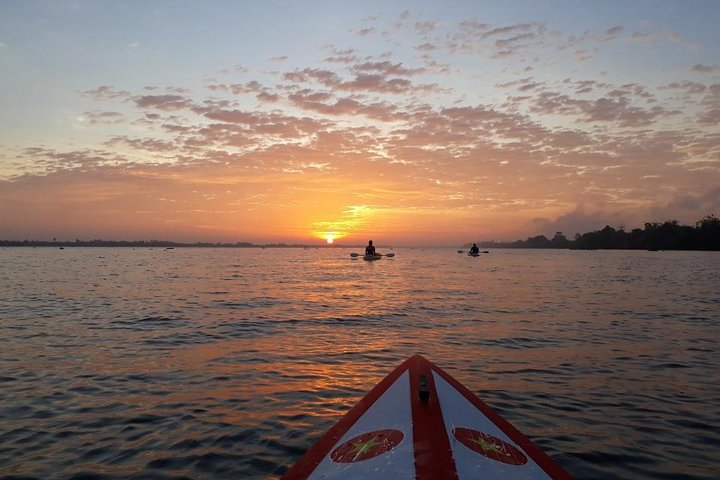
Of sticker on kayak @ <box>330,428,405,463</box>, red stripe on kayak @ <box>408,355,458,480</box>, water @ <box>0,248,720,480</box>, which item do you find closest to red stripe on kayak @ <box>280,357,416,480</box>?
sticker on kayak @ <box>330,428,405,463</box>

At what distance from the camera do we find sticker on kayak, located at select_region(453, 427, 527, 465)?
4.31 meters

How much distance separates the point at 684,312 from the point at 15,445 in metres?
22.1

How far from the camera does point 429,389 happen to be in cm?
582

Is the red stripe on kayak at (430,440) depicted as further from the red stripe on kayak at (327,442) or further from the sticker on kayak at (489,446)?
the red stripe on kayak at (327,442)

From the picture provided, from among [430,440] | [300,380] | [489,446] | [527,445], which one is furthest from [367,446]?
[300,380]

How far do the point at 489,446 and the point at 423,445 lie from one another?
0.70 meters

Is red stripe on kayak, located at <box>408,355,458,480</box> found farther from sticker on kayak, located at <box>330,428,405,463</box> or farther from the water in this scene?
the water

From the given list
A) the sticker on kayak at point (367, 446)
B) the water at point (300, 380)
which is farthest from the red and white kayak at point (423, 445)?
the water at point (300, 380)

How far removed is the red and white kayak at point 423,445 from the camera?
155 inches

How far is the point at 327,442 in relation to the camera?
15.6 ft

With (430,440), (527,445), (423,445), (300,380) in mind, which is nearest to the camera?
(423,445)

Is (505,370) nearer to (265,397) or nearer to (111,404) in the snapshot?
(265,397)

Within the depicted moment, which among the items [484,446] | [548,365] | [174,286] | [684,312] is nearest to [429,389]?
[484,446]

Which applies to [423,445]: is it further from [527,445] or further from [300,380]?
[300,380]
